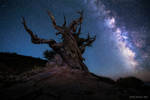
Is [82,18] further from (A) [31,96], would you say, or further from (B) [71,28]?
(A) [31,96]

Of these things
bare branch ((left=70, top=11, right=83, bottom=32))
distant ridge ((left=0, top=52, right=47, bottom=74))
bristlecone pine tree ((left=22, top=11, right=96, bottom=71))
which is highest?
bare branch ((left=70, top=11, right=83, bottom=32))

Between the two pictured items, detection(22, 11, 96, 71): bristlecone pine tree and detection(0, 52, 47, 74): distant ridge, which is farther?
detection(0, 52, 47, 74): distant ridge

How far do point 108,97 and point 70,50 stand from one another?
525 cm

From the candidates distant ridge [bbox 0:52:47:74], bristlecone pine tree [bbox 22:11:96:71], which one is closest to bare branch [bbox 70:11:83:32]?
bristlecone pine tree [bbox 22:11:96:71]

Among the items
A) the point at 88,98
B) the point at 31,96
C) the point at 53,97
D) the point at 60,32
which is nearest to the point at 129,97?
the point at 88,98

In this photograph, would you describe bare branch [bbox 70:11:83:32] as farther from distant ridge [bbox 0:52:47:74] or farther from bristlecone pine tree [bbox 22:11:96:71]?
distant ridge [bbox 0:52:47:74]

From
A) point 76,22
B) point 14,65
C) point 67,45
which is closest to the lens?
point 67,45

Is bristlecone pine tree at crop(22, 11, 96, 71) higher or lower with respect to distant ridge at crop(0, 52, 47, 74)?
higher

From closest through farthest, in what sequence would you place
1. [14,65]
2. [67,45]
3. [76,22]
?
[67,45]
[76,22]
[14,65]

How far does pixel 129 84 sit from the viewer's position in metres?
3.73

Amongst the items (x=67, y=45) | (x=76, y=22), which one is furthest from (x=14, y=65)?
(x=76, y=22)

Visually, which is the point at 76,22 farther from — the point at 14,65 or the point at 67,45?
the point at 14,65

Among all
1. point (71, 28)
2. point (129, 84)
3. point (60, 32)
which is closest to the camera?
point (129, 84)

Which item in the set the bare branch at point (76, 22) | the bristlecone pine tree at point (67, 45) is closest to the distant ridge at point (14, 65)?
the bristlecone pine tree at point (67, 45)
